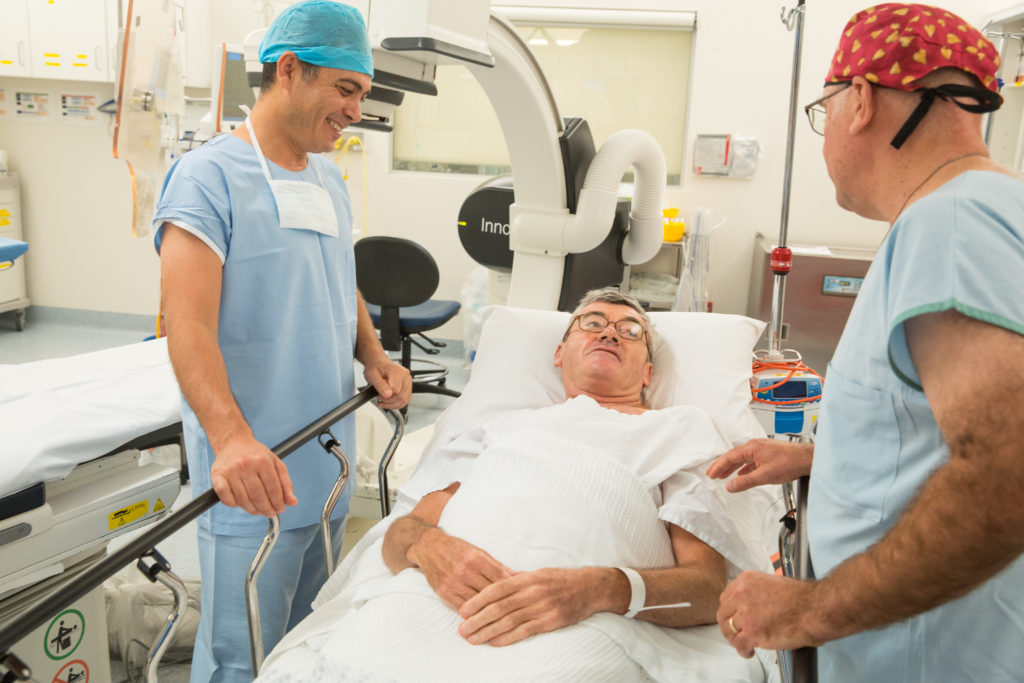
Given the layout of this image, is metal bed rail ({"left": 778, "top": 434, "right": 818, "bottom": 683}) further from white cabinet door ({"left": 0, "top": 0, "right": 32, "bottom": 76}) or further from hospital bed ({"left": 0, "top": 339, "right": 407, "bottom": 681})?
white cabinet door ({"left": 0, "top": 0, "right": 32, "bottom": 76})

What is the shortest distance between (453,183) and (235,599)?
3.70m

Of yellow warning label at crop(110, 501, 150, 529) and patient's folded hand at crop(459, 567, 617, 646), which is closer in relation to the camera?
patient's folded hand at crop(459, 567, 617, 646)

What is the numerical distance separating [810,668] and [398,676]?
507 millimetres

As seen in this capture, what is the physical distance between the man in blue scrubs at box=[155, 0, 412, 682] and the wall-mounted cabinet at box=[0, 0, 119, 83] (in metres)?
3.80

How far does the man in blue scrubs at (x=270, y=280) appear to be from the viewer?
1.32 m

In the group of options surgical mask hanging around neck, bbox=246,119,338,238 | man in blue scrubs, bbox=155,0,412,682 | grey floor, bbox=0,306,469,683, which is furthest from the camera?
grey floor, bbox=0,306,469,683

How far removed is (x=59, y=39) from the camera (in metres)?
4.56

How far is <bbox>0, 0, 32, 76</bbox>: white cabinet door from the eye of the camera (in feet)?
14.9

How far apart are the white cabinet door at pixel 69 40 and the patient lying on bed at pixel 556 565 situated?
420 centimetres

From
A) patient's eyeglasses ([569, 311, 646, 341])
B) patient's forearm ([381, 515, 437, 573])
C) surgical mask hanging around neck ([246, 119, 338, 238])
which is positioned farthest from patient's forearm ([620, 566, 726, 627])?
surgical mask hanging around neck ([246, 119, 338, 238])

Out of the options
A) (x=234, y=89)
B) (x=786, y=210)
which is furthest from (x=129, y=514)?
(x=234, y=89)

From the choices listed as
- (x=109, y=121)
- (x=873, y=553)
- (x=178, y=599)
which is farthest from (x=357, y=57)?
(x=109, y=121)

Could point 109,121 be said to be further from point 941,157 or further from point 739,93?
point 941,157

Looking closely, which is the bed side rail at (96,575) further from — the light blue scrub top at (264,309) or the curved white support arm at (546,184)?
the curved white support arm at (546,184)
